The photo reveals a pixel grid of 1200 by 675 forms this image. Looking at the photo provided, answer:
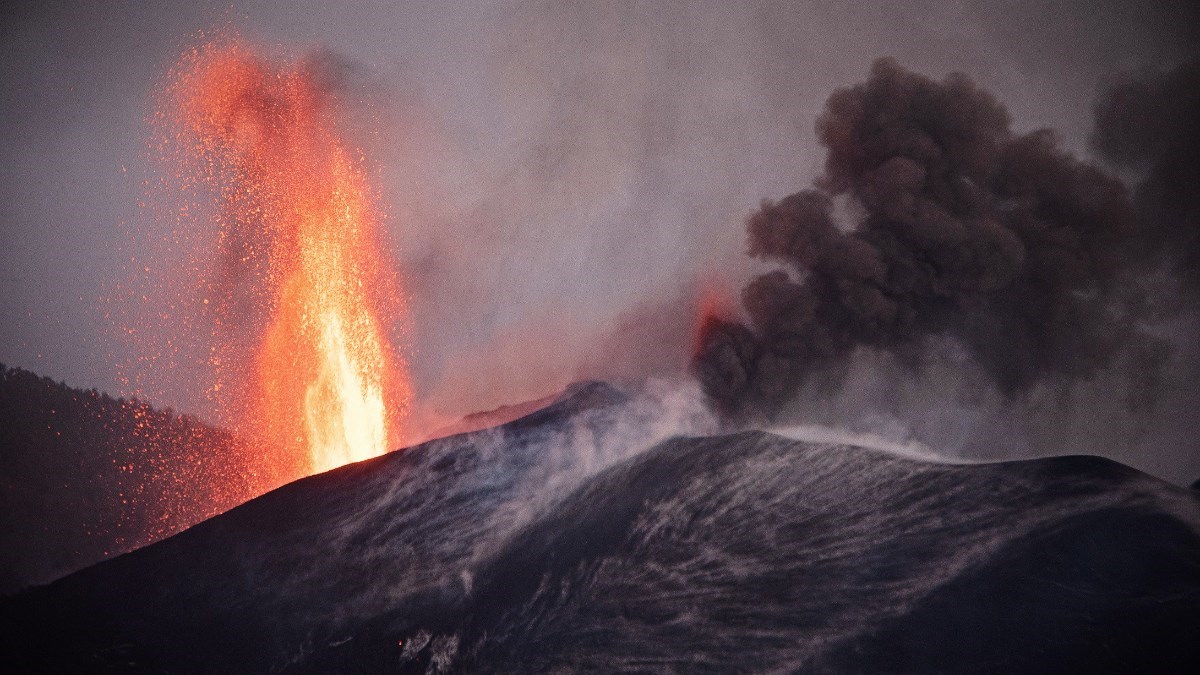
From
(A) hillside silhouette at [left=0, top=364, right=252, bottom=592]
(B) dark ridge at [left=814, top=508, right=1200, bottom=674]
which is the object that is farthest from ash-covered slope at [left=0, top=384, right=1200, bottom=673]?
(A) hillside silhouette at [left=0, top=364, right=252, bottom=592]

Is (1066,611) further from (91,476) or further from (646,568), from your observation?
(91,476)

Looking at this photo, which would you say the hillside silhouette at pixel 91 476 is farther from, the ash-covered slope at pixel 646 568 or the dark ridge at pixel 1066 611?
the dark ridge at pixel 1066 611

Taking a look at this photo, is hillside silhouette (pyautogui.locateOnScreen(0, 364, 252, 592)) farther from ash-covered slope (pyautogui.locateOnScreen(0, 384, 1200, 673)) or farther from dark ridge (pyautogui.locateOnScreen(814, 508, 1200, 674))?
dark ridge (pyautogui.locateOnScreen(814, 508, 1200, 674))

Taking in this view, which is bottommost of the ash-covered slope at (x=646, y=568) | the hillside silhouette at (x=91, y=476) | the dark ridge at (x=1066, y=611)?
the dark ridge at (x=1066, y=611)

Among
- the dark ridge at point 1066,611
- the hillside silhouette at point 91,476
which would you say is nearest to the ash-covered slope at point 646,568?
the dark ridge at point 1066,611

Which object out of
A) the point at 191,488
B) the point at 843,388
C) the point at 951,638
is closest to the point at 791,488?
the point at 951,638

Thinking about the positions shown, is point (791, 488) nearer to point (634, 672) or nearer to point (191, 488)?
point (634, 672)

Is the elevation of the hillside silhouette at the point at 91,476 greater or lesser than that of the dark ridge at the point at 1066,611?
greater

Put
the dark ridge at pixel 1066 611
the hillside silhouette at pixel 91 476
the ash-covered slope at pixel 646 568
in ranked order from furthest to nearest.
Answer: the hillside silhouette at pixel 91 476 < the ash-covered slope at pixel 646 568 < the dark ridge at pixel 1066 611

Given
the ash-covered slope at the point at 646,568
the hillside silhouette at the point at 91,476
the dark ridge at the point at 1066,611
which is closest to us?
the dark ridge at the point at 1066,611
